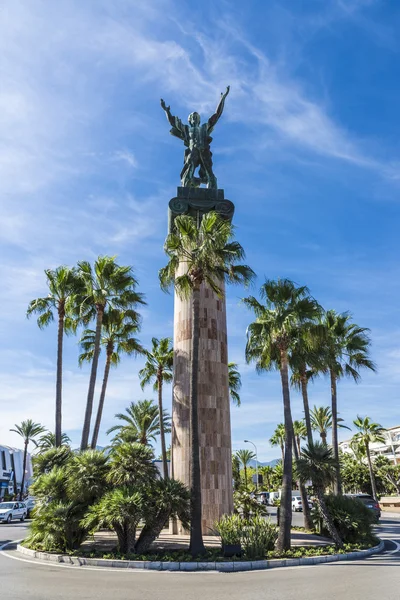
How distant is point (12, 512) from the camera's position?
37.0m

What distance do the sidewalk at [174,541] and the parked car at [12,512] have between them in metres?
18.3

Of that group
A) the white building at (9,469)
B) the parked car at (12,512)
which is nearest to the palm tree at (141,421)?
the parked car at (12,512)

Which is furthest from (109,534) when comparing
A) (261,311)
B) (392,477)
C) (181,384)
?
(392,477)

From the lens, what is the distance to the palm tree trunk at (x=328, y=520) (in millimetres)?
17016

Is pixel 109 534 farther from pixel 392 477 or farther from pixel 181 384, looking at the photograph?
pixel 392 477

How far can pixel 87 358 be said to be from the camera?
31.2m

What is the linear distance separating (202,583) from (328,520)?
790 cm

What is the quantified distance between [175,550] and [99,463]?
4.01 meters

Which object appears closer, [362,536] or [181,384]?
[362,536]

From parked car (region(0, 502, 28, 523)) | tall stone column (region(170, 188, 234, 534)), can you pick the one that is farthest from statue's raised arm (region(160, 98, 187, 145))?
parked car (region(0, 502, 28, 523))

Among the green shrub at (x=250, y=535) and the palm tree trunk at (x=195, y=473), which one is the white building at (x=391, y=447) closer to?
the green shrub at (x=250, y=535)

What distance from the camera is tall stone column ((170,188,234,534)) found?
21703 millimetres

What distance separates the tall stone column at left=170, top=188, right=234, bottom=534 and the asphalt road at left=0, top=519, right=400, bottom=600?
8.12 m

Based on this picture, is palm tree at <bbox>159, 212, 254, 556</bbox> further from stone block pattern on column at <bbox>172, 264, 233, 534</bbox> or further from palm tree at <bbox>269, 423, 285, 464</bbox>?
palm tree at <bbox>269, 423, 285, 464</bbox>
